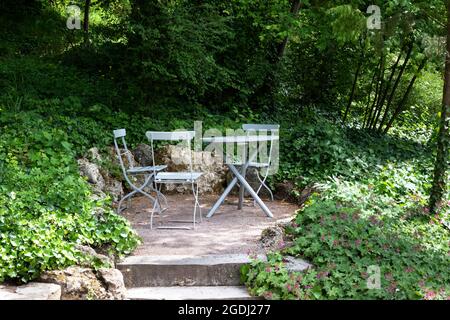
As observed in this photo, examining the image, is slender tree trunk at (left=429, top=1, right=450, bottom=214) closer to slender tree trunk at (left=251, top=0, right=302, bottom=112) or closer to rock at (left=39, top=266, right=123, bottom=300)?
rock at (left=39, top=266, right=123, bottom=300)

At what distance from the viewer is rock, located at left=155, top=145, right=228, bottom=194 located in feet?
28.6

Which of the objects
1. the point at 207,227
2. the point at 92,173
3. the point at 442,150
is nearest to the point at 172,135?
the point at 207,227

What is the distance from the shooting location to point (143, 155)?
873 cm

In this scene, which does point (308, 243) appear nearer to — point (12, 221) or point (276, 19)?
point (12, 221)

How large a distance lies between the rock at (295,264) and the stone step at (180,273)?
0.35 metres

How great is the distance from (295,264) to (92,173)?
A: 3357mm

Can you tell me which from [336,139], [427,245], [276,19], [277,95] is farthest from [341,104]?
[427,245]

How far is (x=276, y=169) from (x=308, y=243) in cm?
353

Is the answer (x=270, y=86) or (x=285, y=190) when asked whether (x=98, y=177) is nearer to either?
(x=285, y=190)

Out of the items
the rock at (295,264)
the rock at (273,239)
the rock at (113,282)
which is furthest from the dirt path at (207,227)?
the rock at (113,282)

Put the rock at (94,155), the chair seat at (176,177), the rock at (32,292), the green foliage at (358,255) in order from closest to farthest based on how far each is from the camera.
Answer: the rock at (32,292)
the green foliage at (358,255)
the chair seat at (176,177)
the rock at (94,155)

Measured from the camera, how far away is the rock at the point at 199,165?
28.6ft

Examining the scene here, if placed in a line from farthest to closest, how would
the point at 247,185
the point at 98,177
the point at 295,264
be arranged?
the point at 98,177
the point at 247,185
the point at 295,264

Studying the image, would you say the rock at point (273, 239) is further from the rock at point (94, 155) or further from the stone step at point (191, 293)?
the rock at point (94, 155)
